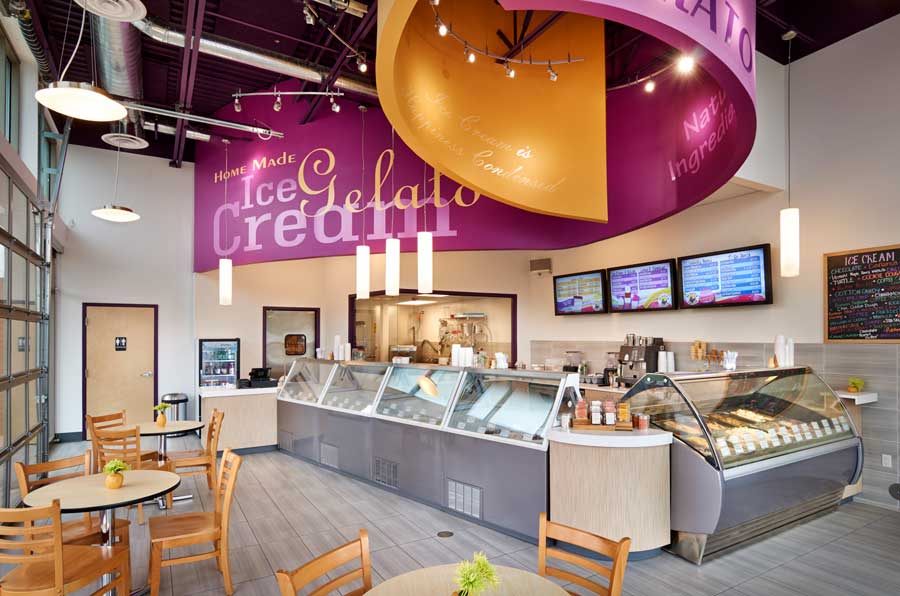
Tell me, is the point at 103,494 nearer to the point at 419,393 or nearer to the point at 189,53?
the point at 419,393

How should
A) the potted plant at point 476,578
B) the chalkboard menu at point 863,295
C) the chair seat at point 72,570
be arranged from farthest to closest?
the chalkboard menu at point 863,295 < the chair seat at point 72,570 < the potted plant at point 476,578

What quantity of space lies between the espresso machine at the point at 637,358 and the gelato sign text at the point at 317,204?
3133 millimetres

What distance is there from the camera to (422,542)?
4.25 meters

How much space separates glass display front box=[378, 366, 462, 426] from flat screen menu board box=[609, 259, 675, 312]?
3.60 metres

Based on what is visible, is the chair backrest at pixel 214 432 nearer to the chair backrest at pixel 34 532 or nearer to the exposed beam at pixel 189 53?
the chair backrest at pixel 34 532

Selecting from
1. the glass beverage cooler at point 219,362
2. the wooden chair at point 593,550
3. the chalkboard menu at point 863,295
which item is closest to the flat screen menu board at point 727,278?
the chalkboard menu at point 863,295

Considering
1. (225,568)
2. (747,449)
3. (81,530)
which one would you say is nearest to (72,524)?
(81,530)

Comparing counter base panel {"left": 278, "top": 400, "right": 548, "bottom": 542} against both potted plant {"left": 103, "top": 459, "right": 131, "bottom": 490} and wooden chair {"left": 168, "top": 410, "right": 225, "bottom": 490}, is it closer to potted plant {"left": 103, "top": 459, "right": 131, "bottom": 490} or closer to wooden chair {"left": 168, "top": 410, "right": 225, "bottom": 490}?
wooden chair {"left": 168, "top": 410, "right": 225, "bottom": 490}

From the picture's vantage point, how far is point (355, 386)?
6.33 meters

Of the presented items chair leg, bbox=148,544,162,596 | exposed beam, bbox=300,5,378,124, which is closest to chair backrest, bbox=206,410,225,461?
chair leg, bbox=148,544,162,596

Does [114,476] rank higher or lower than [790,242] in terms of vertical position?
lower

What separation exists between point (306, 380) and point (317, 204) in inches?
92.6

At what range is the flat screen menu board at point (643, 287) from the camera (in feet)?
23.7

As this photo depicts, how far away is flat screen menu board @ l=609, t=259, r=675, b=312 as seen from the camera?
7.21m
